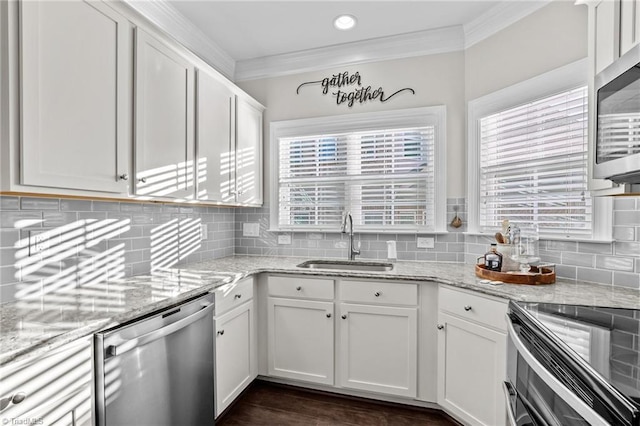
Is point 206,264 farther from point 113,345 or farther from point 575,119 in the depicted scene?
point 575,119

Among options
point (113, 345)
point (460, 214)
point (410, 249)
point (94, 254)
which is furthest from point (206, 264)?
point (460, 214)

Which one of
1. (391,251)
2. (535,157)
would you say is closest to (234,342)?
(391,251)

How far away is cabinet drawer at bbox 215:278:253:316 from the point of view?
6.57 feet

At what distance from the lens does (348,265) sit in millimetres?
2834

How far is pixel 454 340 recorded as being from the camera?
6.65 ft

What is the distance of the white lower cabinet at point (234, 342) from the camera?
78.9 inches

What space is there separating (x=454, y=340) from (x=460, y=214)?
1.05m

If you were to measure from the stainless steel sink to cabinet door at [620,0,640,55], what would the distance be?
1.84m

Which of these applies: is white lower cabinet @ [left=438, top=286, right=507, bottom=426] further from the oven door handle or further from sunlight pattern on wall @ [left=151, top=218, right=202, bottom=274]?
sunlight pattern on wall @ [left=151, top=218, right=202, bottom=274]

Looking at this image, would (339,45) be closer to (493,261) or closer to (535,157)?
(535,157)

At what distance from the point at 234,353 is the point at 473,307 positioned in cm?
150

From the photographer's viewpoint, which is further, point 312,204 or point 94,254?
point 312,204

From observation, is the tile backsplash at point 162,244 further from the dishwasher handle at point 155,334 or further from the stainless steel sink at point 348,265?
the dishwasher handle at point 155,334

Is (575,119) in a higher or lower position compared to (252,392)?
higher
